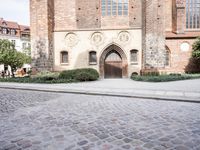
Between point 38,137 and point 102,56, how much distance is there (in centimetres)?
1748

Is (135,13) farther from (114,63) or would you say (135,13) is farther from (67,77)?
(67,77)

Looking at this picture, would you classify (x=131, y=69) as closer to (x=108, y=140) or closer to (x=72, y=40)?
(x=72, y=40)

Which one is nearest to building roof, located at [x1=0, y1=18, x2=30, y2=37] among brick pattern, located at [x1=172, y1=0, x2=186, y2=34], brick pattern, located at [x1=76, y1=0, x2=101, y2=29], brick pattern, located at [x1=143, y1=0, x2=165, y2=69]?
brick pattern, located at [x1=76, y1=0, x2=101, y2=29]

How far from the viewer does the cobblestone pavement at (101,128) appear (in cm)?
371

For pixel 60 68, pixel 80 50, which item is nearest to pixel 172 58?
pixel 80 50

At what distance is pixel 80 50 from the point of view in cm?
2119

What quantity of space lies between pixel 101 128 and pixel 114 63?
17273mm

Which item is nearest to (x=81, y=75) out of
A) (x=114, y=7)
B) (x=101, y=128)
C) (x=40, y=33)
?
(x=40, y=33)

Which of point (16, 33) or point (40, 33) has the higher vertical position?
point (16, 33)

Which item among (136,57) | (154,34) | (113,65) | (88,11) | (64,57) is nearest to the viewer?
(154,34)

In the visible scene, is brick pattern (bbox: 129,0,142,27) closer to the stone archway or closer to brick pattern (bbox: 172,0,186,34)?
the stone archway

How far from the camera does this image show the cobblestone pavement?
3711 mm

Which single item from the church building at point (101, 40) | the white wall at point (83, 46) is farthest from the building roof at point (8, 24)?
the white wall at point (83, 46)

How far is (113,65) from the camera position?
21.7 meters
